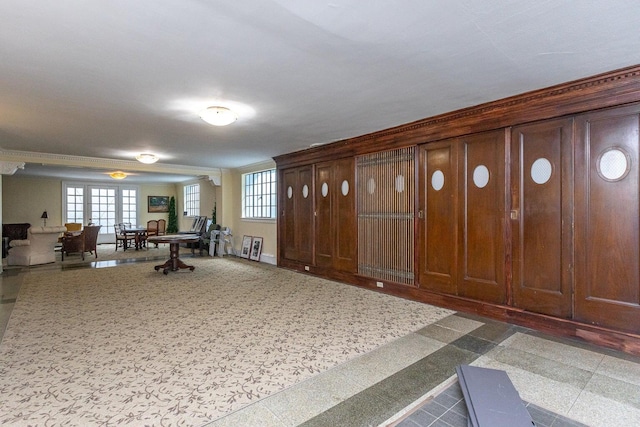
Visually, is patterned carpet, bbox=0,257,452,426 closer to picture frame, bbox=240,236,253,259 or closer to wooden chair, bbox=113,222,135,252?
picture frame, bbox=240,236,253,259

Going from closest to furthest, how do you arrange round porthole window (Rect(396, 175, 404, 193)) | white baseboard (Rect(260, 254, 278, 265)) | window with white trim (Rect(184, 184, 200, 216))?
round porthole window (Rect(396, 175, 404, 193)) → white baseboard (Rect(260, 254, 278, 265)) → window with white trim (Rect(184, 184, 200, 216))

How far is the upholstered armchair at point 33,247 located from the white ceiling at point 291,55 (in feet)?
12.9

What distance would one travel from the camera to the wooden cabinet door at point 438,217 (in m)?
4.00

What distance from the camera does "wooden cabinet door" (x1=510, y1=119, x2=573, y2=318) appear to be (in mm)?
3096

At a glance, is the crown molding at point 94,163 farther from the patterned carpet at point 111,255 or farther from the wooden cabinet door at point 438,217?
the wooden cabinet door at point 438,217

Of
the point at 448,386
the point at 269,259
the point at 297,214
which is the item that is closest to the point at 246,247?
the point at 269,259

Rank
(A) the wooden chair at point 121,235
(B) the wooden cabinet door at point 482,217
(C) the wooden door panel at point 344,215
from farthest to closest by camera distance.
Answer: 1. (A) the wooden chair at point 121,235
2. (C) the wooden door panel at point 344,215
3. (B) the wooden cabinet door at point 482,217

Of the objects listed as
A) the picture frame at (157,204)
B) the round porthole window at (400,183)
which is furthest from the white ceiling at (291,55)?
the picture frame at (157,204)

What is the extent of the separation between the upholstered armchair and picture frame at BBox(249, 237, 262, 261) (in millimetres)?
4315

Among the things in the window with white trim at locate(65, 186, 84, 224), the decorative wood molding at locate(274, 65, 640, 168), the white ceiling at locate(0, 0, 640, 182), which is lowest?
the window with white trim at locate(65, 186, 84, 224)

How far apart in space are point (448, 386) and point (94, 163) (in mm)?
8141

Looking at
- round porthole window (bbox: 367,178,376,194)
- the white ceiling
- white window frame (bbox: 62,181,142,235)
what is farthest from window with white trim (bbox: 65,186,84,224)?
round porthole window (bbox: 367,178,376,194)

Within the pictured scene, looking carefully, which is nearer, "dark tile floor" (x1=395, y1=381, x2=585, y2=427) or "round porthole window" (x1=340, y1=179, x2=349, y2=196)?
Result: "dark tile floor" (x1=395, y1=381, x2=585, y2=427)

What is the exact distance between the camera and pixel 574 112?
302 cm
